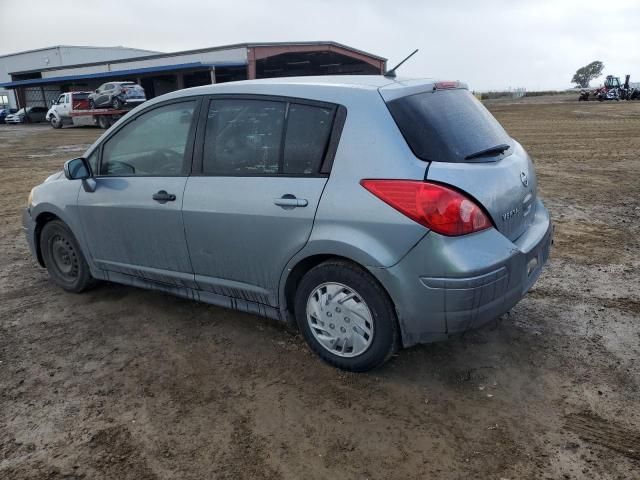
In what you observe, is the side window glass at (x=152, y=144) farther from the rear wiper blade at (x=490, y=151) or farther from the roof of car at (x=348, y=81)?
the rear wiper blade at (x=490, y=151)

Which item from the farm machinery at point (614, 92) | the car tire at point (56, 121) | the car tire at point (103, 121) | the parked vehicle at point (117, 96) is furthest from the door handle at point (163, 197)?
the farm machinery at point (614, 92)

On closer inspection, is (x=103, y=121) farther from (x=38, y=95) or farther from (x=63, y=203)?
(x=63, y=203)

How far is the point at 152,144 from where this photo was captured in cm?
390

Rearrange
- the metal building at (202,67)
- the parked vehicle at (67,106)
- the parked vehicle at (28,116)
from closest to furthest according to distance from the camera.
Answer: the parked vehicle at (67,106) < the metal building at (202,67) < the parked vehicle at (28,116)

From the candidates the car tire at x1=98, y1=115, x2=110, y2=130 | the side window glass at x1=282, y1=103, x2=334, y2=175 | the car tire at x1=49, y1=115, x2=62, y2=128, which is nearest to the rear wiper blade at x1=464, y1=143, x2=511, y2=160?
the side window glass at x1=282, y1=103, x2=334, y2=175

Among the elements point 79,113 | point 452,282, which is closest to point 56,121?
point 79,113

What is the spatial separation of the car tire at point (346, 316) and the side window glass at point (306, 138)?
24.2 inches

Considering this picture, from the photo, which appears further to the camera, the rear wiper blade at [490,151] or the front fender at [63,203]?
the front fender at [63,203]

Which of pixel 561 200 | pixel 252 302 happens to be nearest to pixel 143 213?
pixel 252 302

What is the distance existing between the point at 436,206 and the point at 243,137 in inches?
55.6

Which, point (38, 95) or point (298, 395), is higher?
point (38, 95)

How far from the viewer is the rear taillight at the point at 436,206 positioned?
2721mm

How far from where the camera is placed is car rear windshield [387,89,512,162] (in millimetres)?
2900

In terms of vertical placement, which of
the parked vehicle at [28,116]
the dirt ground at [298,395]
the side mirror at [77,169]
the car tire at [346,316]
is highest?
the parked vehicle at [28,116]
